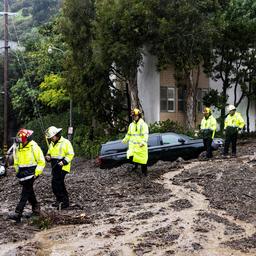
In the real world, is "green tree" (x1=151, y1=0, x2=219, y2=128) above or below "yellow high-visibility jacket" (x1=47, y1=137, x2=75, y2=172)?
above

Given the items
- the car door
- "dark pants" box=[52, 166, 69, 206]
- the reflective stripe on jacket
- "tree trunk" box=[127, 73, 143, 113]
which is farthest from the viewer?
"tree trunk" box=[127, 73, 143, 113]

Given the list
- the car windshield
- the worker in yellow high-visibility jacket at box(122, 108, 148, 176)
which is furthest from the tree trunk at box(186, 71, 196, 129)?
the worker in yellow high-visibility jacket at box(122, 108, 148, 176)

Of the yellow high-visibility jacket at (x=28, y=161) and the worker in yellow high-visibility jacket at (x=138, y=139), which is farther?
the worker in yellow high-visibility jacket at (x=138, y=139)

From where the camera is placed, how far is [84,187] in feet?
45.1

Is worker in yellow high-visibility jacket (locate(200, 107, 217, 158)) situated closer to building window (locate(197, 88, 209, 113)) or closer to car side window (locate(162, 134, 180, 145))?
car side window (locate(162, 134, 180, 145))

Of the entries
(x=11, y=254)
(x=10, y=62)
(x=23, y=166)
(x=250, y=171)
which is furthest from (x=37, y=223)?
(x=10, y=62)

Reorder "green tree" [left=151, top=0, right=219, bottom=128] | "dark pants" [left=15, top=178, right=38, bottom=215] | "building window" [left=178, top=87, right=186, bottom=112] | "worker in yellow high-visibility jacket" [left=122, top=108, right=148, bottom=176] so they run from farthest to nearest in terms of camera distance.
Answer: "building window" [left=178, top=87, right=186, bottom=112] < "green tree" [left=151, top=0, right=219, bottom=128] < "worker in yellow high-visibility jacket" [left=122, top=108, right=148, bottom=176] < "dark pants" [left=15, top=178, right=38, bottom=215]

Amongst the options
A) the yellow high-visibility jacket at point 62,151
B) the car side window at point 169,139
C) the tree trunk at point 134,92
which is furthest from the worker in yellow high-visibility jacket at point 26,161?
the tree trunk at point 134,92

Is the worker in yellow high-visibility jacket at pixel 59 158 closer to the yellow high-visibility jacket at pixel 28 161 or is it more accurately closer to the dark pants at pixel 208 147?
the yellow high-visibility jacket at pixel 28 161

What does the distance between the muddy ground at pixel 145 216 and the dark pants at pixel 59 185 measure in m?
0.29

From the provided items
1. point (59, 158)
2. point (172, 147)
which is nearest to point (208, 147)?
point (172, 147)

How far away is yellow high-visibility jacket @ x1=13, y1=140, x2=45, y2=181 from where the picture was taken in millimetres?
10461

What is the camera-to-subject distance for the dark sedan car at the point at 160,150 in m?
18.6

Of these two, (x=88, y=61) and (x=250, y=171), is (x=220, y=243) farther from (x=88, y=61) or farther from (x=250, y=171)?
(x=88, y=61)
